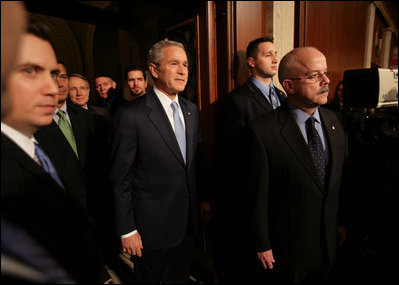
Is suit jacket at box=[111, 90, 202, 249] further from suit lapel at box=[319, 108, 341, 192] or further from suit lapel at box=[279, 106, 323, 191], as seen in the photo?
suit lapel at box=[319, 108, 341, 192]

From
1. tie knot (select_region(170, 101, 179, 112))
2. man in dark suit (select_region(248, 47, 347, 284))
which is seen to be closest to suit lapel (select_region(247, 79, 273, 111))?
man in dark suit (select_region(248, 47, 347, 284))

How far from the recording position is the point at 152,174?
104 cm

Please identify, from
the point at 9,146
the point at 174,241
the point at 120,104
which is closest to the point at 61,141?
the point at 9,146

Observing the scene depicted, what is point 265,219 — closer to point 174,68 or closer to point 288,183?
point 288,183

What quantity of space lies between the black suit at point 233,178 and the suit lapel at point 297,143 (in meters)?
0.38

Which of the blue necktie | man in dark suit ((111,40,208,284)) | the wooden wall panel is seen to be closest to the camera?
the blue necktie

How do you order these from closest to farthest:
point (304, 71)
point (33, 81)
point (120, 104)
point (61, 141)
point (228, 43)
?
point (33, 81), point (61, 141), point (304, 71), point (120, 104), point (228, 43)

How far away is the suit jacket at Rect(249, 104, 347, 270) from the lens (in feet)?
2.92

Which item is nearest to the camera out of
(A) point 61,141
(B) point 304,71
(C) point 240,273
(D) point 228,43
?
(A) point 61,141

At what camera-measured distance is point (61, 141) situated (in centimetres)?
60

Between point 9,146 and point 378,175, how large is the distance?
3.97 feet

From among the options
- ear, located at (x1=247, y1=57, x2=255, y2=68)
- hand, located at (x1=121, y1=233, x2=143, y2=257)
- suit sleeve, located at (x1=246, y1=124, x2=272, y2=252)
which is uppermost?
ear, located at (x1=247, y1=57, x2=255, y2=68)

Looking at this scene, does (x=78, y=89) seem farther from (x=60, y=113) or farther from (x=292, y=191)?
(x=292, y=191)

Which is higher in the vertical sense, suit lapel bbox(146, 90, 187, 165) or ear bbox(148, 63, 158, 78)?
ear bbox(148, 63, 158, 78)
